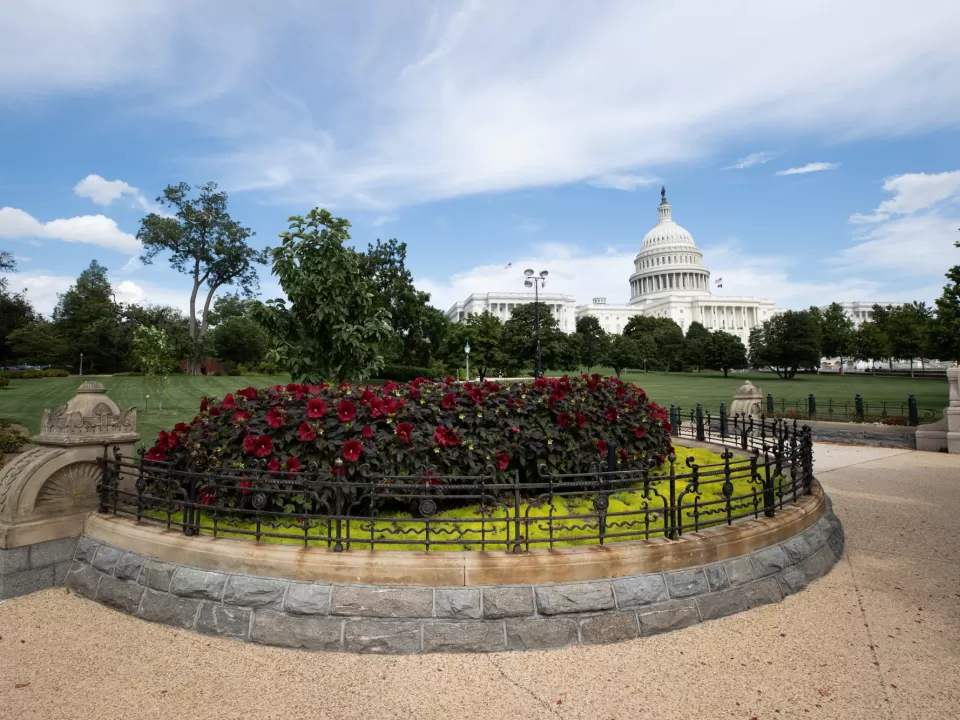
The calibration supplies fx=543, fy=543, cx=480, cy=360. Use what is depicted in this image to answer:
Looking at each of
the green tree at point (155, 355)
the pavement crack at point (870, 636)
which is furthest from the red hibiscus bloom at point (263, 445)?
the green tree at point (155, 355)

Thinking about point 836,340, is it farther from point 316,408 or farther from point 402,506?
point 316,408

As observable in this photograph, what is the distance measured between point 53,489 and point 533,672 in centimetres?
550

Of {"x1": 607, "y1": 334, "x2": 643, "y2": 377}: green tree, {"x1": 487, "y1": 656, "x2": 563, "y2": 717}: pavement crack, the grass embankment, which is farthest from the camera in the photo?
{"x1": 607, "y1": 334, "x2": 643, "y2": 377}: green tree

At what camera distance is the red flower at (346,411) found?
237 inches

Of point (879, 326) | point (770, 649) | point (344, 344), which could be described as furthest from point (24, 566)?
point (879, 326)

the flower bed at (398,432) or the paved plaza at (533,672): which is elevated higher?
the flower bed at (398,432)

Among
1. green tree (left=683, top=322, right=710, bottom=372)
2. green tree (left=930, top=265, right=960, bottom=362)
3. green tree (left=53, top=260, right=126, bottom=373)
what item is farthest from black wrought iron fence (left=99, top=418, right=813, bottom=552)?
green tree (left=683, top=322, right=710, bottom=372)

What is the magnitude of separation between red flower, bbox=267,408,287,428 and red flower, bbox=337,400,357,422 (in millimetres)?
609

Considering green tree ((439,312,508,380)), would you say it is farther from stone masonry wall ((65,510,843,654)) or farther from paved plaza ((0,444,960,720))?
paved plaza ((0,444,960,720))

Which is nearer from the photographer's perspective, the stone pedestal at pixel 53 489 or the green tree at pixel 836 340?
the stone pedestal at pixel 53 489

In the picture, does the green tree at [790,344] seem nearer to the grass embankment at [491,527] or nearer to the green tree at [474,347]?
the green tree at [474,347]

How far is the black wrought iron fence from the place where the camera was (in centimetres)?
495

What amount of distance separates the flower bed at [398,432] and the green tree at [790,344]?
62308 mm

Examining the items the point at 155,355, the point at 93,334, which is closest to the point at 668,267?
the point at 93,334
